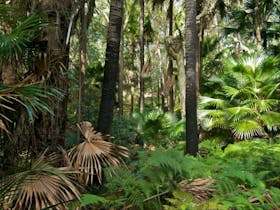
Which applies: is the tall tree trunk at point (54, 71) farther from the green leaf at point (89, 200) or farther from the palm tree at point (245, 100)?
the palm tree at point (245, 100)

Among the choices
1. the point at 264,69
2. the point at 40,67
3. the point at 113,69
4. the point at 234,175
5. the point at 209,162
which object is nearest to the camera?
the point at 234,175

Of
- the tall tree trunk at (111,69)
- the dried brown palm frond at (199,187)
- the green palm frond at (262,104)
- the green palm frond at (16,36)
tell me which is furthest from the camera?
the green palm frond at (262,104)

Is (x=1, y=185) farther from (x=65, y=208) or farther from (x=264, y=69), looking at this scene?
(x=264, y=69)

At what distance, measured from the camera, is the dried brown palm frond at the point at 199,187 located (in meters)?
4.81

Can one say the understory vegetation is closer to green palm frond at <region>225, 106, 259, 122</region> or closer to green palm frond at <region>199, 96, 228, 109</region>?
green palm frond at <region>225, 106, 259, 122</region>

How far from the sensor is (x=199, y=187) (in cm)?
498

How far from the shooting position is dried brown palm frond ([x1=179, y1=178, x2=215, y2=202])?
15.8 ft

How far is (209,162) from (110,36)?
10.3 ft

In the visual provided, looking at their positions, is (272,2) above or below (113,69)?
above

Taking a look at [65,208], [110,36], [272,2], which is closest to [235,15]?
[272,2]

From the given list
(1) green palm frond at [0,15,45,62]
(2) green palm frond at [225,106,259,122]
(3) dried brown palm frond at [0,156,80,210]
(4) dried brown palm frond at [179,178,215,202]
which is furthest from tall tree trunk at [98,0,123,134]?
(2) green palm frond at [225,106,259,122]

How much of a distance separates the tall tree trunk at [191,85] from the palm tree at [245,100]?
2.84 metres

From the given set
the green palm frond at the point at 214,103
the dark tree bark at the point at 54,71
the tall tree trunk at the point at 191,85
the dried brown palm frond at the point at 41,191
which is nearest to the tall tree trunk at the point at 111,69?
the dark tree bark at the point at 54,71

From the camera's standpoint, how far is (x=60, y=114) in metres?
6.07
